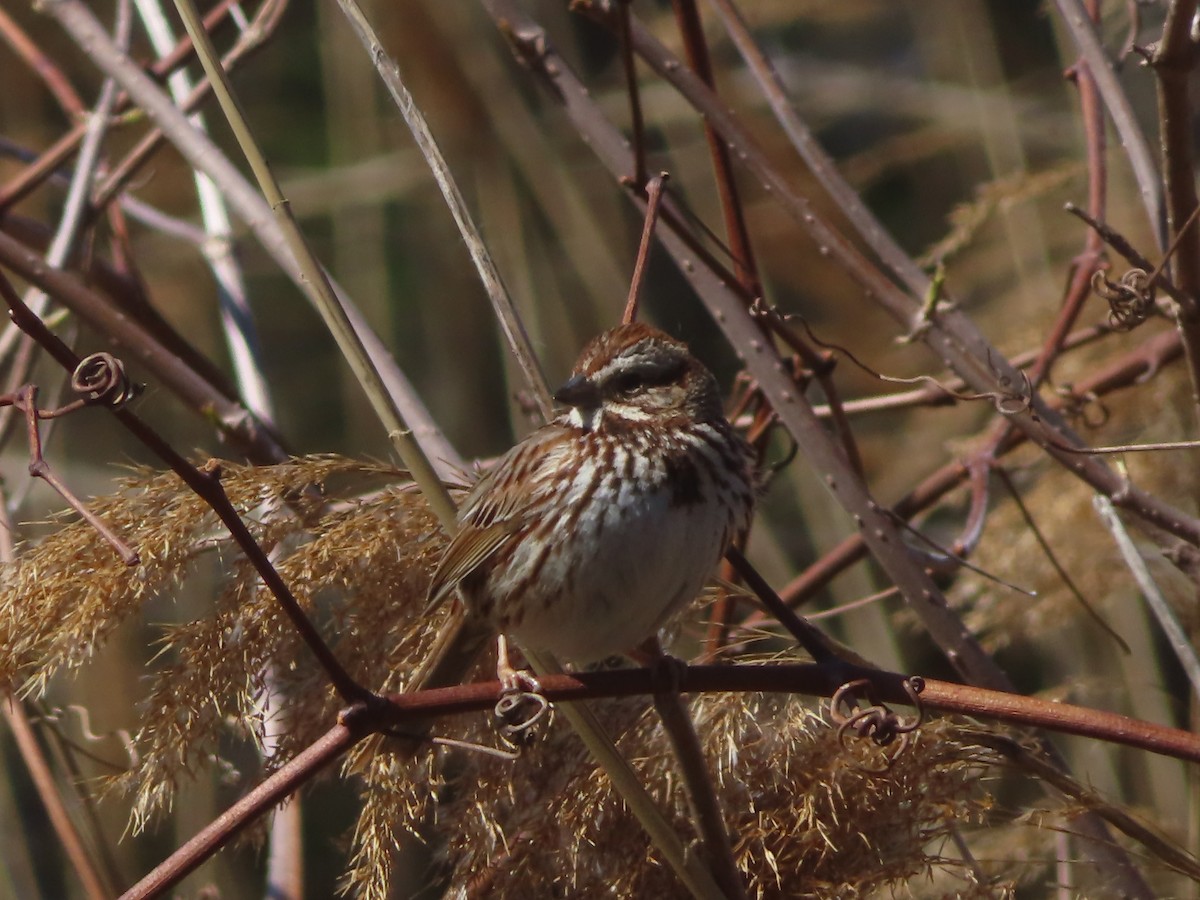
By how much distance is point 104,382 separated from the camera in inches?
49.9

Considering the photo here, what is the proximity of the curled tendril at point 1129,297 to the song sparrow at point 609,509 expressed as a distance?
584 mm

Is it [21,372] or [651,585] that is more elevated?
[21,372]

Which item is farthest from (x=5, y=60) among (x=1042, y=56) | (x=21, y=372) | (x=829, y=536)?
(x=1042, y=56)

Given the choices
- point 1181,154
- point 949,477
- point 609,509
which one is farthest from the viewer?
point 949,477

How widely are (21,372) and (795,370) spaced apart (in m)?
1.40

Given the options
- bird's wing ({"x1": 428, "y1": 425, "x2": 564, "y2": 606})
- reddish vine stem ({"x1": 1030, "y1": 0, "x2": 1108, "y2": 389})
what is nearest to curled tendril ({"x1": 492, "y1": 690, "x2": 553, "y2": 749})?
bird's wing ({"x1": 428, "y1": 425, "x2": 564, "y2": 606})

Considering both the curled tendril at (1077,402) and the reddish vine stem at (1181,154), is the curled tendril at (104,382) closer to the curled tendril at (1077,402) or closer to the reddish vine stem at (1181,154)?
the reddish vine stem at (1181,154)

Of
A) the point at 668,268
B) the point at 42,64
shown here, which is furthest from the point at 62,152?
the point at 668,268

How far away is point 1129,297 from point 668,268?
3.92 metres

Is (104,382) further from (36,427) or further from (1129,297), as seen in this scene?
(1129,297)

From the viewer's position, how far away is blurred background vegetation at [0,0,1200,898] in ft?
10.8

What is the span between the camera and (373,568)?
1.83 meters

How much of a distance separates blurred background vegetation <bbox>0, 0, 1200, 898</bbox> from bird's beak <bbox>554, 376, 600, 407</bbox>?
538 mm

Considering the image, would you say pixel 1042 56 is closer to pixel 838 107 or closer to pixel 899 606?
pixel 838 107
